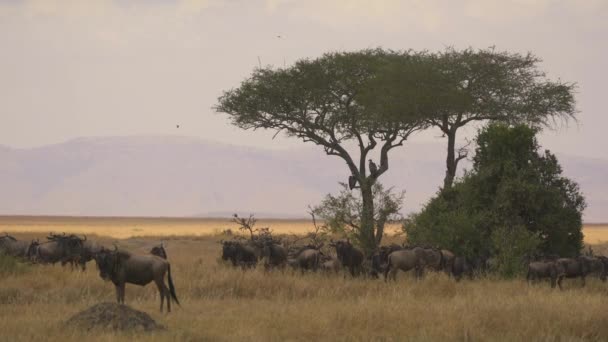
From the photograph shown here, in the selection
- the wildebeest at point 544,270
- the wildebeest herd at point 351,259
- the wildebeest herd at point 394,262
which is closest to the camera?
the wildebeest at point 544,270

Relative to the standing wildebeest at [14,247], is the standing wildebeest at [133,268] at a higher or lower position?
lower

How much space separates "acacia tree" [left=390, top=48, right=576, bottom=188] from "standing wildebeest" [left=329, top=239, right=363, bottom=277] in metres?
16.5

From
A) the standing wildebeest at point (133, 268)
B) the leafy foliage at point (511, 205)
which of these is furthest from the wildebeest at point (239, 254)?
the standing wildebeest at point (133, 268)

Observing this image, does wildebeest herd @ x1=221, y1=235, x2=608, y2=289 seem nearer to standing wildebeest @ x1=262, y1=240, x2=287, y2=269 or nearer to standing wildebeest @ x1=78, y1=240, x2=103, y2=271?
standing wildebeest @ x1=262, y1=240, x2=287, y2=269

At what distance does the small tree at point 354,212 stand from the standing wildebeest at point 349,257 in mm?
10634

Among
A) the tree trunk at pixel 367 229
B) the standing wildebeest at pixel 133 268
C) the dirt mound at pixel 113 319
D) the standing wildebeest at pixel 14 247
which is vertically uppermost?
the tree trunk at pixel 367 229

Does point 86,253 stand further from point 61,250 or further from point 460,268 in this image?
point 460,268

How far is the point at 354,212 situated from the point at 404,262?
13560 mm

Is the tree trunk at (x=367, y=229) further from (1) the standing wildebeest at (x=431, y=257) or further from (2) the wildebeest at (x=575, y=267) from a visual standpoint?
(2) the wildebeest at (x=575, y=267)

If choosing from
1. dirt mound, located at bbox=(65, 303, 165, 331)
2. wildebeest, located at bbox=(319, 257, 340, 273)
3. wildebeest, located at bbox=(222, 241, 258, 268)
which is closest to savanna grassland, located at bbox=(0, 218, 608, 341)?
dirt mound, located at bbox=(65, 303, 165, 331)

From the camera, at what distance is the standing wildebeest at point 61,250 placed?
89.0 ft

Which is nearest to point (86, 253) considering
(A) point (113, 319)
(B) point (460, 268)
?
(B) point (460, 268)

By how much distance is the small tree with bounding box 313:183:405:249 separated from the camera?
1463 inches

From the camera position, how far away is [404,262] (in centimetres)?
2453
